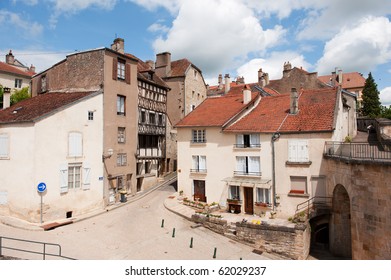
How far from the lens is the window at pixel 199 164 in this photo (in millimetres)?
20484

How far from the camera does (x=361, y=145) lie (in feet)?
41.3

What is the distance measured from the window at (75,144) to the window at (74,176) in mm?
678

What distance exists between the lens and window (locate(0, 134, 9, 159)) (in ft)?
53.4

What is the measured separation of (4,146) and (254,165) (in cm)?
1469

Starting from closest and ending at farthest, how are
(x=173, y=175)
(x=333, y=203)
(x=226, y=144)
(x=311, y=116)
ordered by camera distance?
(x=333, y=203) → (x=311, y=116) → (x=226, y=144) → (x=173, y=175)

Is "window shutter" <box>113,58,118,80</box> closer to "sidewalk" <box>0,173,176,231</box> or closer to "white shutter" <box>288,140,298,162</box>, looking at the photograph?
"sidewalk" <box>0,173,176,231</box>

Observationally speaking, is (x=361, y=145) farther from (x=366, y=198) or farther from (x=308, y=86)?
(x=308, y=86)

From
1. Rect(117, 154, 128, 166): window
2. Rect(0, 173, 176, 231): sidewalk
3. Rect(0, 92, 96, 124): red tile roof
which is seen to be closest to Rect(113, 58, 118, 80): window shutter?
Rect(0, 92, 96, 124): red tile roof

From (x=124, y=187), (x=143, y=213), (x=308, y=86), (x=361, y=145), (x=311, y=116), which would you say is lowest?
(x=143, y=213)

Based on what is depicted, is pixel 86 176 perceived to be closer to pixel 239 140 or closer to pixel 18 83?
pixel 239 140

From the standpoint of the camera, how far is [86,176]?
59.5ft

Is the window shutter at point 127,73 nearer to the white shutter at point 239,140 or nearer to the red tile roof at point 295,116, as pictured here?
the red tile roof at point 295,116

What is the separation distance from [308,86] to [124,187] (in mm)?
23599
